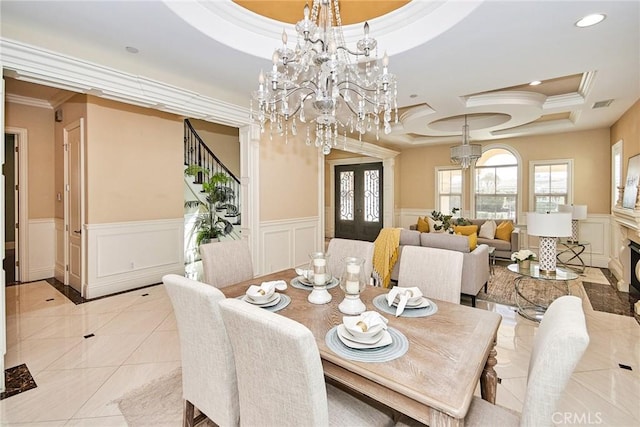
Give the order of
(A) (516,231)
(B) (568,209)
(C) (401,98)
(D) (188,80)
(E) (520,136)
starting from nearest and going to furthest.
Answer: (D) (188,80), (C) (401,98), (B) (568,209), (A) (516,231), (E) (520,136)

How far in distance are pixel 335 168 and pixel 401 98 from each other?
5.43m

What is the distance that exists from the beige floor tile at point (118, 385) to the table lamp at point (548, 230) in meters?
3.63

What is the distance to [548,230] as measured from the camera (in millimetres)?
3125

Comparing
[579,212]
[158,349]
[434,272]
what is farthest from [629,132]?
[158,349]

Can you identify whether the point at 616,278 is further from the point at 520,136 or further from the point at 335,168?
the point at 335,168

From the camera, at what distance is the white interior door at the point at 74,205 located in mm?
4027

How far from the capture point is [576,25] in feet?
7.46

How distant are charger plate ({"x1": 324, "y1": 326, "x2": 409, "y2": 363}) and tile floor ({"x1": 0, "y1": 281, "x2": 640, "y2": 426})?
4.13 ft

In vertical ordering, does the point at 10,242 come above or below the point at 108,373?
above

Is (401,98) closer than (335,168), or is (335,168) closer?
(401,98)

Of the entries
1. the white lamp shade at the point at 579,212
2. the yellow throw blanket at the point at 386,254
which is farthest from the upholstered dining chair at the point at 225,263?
the white lamp shade at the point at 579,212

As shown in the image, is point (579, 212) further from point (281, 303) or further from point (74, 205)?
point (74, 205)

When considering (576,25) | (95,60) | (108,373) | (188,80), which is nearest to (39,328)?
(108,373)

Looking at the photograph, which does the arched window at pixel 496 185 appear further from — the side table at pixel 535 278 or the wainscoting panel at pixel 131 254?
the wainscoting panel at pixel 131 254
